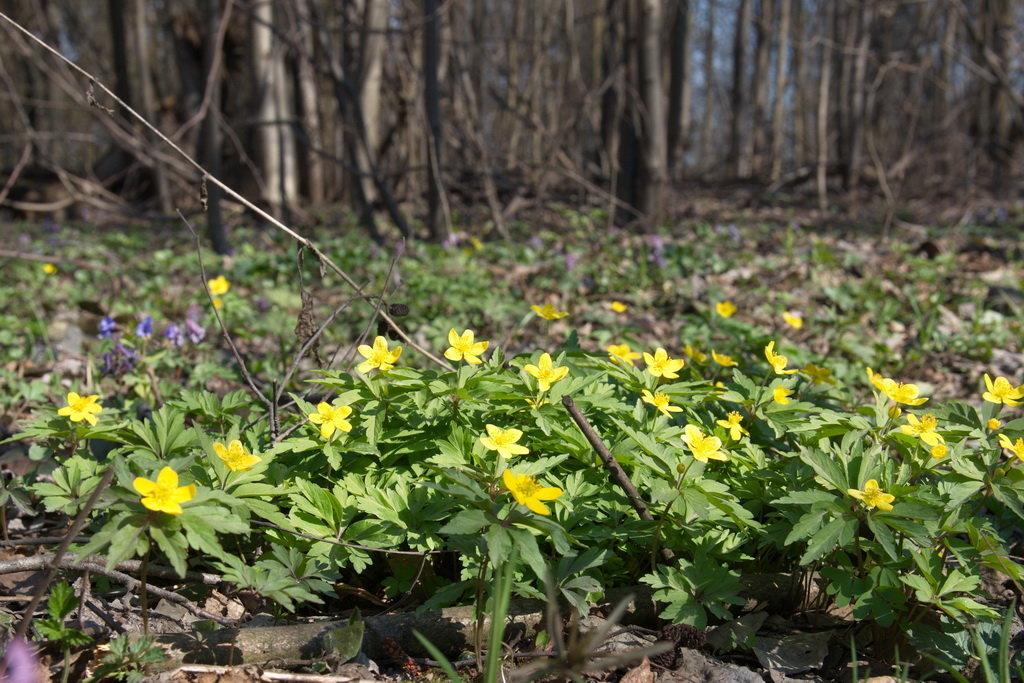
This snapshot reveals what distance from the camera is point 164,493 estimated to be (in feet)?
4.54

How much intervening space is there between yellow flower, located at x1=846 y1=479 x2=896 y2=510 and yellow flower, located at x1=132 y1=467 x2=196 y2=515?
4.42ft

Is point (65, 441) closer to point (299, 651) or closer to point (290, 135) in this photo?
point (299, 651)

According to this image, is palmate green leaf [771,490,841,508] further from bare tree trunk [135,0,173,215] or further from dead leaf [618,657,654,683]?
bare tree trunk [135,0,173,215]

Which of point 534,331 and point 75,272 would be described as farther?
point 75,272

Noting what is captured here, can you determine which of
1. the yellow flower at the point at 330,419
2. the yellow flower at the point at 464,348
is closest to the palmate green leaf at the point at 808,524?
the yellow flower at the point at 464,348

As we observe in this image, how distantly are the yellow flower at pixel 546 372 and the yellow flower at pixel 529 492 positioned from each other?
1.35 feet

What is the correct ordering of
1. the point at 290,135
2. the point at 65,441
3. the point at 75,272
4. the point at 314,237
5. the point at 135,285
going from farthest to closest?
the point at 290,135
the point at 314,237
the point at 75,272
the point at 135,285
the point at 65,441

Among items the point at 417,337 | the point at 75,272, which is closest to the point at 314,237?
the point at 75,272

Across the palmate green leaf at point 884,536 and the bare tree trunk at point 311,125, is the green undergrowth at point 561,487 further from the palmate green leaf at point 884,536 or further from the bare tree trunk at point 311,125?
the bare tree trunk at point 311,125

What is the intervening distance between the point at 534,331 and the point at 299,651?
9.03ft

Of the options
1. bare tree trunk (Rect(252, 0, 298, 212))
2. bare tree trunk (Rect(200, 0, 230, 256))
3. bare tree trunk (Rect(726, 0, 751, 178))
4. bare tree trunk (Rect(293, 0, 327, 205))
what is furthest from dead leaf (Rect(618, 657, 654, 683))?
bare tree trunk (Rect(726, 0, 751, 178))

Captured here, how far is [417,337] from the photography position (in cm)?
422

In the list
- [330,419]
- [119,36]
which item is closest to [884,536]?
[330,419]

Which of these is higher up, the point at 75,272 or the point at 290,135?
the point at 290,135
